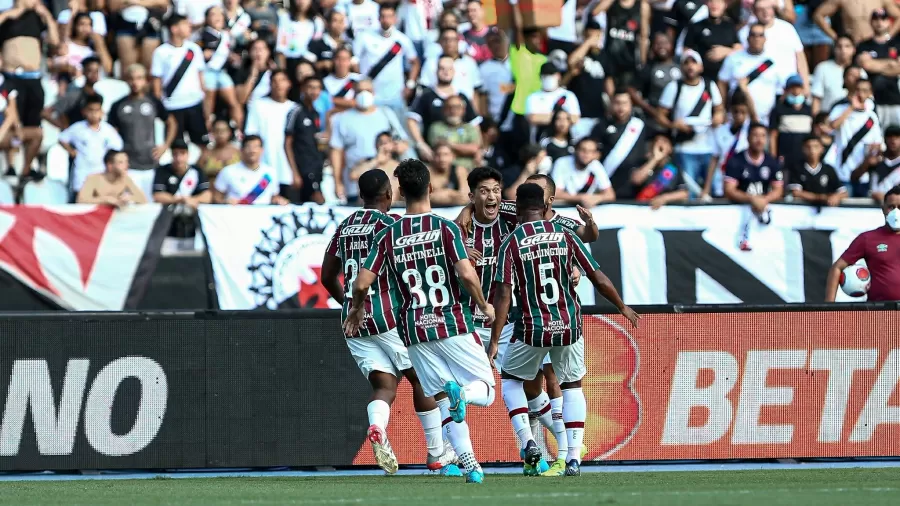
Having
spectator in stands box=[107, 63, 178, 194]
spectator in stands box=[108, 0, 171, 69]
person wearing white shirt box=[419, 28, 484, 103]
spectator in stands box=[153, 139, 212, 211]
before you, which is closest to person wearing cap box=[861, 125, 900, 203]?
person wearing white shirt box=[419, 28, 484, 103]

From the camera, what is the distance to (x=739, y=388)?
12.5 metres

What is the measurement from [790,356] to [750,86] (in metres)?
6.45

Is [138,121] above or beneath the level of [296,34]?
beneath

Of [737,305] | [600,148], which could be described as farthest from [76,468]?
[600,148]

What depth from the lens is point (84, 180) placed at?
16094mm

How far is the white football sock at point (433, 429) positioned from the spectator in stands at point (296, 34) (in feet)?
26.5

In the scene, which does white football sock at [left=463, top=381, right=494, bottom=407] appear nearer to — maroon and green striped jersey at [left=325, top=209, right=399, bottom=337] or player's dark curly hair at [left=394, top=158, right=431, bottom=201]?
maroon and green striped jersey at [left=325, top=209, right=399, bottom=337]

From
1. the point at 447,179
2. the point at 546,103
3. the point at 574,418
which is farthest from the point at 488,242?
the point at 546,103

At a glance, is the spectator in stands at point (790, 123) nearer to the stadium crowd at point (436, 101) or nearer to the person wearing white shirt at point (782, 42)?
the stadium crowd at point (436, 101)

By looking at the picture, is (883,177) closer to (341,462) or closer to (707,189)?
(707,189)

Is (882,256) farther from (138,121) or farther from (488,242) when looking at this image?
(138,121)

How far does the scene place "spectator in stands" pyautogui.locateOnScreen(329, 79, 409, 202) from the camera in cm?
1686

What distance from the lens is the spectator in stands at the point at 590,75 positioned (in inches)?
698

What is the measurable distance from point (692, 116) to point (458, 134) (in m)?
2.85
